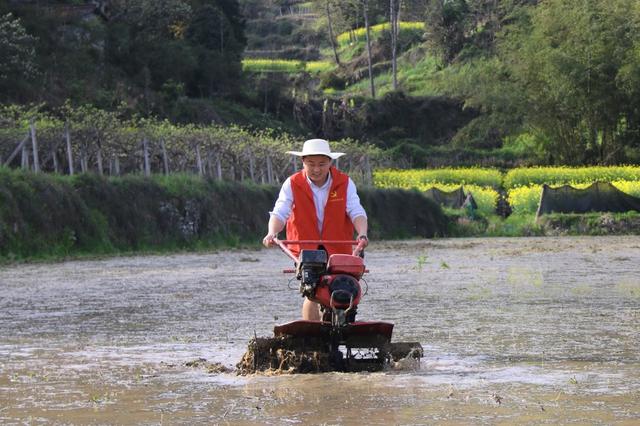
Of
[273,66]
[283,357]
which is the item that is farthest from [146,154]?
[273,66]

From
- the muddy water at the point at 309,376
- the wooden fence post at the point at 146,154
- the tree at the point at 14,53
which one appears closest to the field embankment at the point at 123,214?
the wooden fence post at the point at 146,154

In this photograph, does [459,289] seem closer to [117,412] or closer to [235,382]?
[235,382]

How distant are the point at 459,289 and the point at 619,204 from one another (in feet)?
81.9

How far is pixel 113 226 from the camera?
2723 centimetres

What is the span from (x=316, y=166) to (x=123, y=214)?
63.1 ft

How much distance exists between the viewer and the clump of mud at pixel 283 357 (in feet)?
28.4

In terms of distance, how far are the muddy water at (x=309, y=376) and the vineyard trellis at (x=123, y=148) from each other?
1071 cm

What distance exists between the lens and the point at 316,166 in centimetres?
892

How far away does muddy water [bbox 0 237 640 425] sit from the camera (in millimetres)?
7242

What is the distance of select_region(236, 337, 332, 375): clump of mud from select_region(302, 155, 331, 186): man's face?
3.63 feet

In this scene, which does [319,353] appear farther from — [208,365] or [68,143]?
[68,143]

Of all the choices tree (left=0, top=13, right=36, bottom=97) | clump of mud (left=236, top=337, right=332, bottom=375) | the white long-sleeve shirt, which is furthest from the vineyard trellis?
clump of mud (left=236, top=337, right=332, bottom=375)

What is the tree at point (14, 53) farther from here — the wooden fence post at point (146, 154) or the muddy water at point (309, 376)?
the muddy water at point (309, 376)

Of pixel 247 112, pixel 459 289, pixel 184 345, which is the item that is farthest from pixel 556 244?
pixel 247 112
